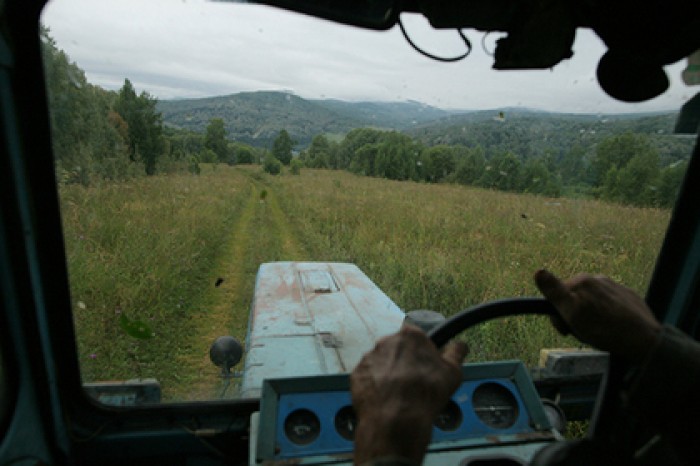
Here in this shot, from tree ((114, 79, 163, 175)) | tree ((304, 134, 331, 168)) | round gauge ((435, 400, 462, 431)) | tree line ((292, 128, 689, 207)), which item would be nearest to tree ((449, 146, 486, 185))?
tree line ((292, 128, 689, 207))

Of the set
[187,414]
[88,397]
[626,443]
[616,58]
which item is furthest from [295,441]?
[616,58]

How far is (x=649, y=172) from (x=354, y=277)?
4.95 ft

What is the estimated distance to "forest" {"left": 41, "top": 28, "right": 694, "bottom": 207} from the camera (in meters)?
1.42

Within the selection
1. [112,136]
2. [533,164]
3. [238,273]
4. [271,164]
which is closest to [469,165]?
[533,164]

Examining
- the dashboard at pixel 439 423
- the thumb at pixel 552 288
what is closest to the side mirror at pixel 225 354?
the dashboard at pixel 439 423

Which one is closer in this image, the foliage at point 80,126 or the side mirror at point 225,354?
the foliage at point 80,126

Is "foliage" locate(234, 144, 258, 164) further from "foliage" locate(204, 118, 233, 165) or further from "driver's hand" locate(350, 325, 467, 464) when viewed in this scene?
"driver's hand" locate(350, 325, 467, 464)

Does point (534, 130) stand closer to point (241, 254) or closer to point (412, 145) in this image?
point (412, 145)

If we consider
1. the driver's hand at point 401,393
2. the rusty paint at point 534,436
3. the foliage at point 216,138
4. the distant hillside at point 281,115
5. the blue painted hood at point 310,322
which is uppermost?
the distant hillside at point 281,115

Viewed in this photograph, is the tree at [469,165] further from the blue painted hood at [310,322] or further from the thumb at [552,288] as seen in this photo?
the thumb at [552,288]

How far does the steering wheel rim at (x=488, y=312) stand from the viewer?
2.91 feet

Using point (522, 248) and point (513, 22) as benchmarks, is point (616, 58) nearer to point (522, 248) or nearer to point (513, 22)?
point (513, 22)

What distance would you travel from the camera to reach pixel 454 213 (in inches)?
110

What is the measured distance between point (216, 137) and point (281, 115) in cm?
30
